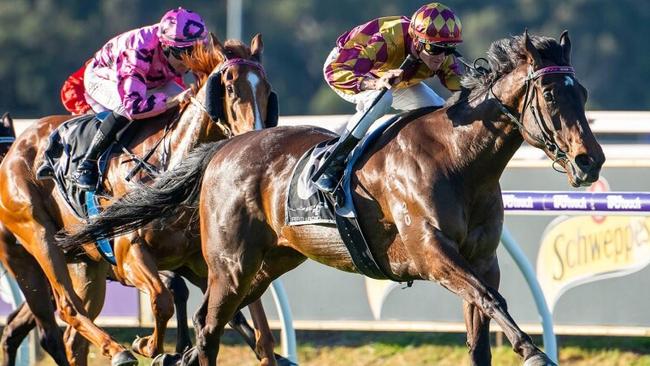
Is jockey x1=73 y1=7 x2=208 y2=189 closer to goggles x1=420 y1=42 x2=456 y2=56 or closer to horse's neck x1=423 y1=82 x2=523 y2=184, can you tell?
goggles x1=420 y1=42 x2=456 y2=56

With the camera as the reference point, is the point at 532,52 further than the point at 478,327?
No

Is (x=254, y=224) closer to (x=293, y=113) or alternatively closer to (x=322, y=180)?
(x=322, y=180)

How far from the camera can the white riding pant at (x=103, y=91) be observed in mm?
7043

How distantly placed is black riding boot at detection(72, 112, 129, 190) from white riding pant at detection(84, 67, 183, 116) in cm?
17

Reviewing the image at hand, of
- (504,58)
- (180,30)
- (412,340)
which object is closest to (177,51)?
(180,30)

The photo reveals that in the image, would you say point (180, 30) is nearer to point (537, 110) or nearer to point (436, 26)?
point (436, 26)

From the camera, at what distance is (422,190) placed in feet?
17.7

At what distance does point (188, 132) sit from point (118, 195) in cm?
50

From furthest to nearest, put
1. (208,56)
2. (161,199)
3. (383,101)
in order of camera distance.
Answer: (208,56) < (161,199) < (383,101)

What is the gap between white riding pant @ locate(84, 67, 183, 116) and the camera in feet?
23.1

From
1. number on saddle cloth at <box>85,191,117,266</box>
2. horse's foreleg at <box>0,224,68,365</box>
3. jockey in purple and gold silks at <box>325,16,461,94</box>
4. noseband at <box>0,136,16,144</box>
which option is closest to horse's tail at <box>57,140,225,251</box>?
number on saddle cloth at <box>85,191,117,266</box>

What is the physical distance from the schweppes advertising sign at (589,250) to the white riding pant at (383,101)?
1.84 metres

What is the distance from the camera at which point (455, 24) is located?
559cm

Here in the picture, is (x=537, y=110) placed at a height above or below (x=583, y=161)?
above
